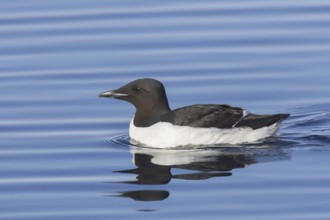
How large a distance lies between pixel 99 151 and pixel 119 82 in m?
3.03

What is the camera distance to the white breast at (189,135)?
51.1 feet

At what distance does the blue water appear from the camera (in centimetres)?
1284

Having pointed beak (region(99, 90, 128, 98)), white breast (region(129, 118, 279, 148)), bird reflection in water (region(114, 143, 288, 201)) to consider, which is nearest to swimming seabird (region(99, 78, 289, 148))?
white breast (region(129, 118, 279, 148))

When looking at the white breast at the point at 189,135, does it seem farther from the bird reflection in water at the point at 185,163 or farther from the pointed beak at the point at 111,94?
the pointed beak at the point at 111,94

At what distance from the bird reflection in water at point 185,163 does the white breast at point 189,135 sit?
169 millimetres

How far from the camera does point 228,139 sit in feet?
51.4

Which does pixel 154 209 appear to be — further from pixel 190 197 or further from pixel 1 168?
pixel 1 168

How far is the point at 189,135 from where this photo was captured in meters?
15.6

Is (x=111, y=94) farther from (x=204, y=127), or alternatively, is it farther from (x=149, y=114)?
(x=204, y=127)

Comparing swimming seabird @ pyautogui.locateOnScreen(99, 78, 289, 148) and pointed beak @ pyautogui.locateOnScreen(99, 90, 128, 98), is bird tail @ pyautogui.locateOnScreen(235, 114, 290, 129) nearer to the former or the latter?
swimming seabird @ pyautogui.locateOnScreen(99, 78, 289, 148)

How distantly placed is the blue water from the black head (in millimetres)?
391

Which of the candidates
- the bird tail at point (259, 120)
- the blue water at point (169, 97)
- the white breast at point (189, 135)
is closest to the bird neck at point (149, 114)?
the white breast at point (189, 135)

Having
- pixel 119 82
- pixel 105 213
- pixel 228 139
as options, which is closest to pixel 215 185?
pixel 105 213

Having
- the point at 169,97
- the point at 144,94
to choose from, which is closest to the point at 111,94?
the point at 144,94
